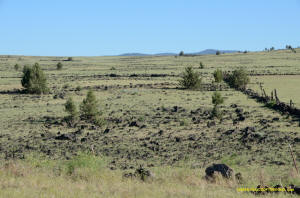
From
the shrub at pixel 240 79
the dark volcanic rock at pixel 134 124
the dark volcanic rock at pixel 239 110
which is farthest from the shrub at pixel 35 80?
the dark volcanic rock at pixel 239 110

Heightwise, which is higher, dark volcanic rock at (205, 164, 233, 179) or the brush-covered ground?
dark volcanic rock at (205, 164, 233, 179)

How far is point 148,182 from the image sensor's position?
1195 centimetres

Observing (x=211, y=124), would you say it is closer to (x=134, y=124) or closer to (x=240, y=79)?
(x=134, y=124)

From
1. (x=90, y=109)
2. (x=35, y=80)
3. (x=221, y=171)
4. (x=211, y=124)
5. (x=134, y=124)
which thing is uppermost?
(x=221, y=171)

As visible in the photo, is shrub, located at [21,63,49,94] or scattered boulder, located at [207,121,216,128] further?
shrub, located at [21,63,49,94]

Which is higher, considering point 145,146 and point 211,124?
point 211,124

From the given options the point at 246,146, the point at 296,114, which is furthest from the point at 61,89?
the point at 246,146

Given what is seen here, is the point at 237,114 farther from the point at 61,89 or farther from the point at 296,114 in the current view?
the point at 61,89

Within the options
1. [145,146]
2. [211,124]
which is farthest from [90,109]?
[145,146]

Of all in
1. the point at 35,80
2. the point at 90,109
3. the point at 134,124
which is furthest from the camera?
the point at 35,80

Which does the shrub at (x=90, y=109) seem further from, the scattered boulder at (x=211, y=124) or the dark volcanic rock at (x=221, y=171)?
the dark volcanic rock at (x=221, y=171)

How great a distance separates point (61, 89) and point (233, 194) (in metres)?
59.1

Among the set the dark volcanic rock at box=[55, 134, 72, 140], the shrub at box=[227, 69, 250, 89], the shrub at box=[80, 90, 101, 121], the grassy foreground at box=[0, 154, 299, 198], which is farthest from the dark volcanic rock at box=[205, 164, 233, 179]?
the shrub at box=[227, 69, 250, 89]

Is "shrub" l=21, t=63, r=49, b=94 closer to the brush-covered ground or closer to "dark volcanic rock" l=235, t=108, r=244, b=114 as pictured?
the brush-covered ground
